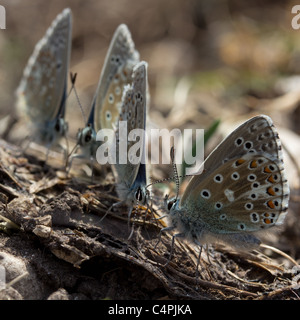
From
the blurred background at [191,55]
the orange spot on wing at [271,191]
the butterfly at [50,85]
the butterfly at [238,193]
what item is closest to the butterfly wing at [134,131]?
the butterfly at [238,193]

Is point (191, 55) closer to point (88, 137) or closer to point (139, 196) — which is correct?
point (88, 137)

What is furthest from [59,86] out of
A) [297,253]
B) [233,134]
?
[297,253]

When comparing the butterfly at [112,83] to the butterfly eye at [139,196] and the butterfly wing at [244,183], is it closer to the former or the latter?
the butterfly eye at [139,196]

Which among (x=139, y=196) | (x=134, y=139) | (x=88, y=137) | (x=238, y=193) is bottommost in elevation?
(x=139, y=196)

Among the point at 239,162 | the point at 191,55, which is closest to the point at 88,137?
the point at 239,162

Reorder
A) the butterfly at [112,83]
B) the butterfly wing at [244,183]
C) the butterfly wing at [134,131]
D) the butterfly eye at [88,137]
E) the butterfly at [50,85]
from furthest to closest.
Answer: the butterfly at [50,85]
the butterfly at [112,83]
the butterfly eye at [88,137]
the butterfly wing at [134,131]
the butterfly wing at [244,183]

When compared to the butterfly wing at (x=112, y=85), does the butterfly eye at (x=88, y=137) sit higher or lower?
lower

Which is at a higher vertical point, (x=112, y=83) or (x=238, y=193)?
(x=112, y=83)
